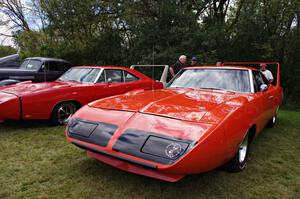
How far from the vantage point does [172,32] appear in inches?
440

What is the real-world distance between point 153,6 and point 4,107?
29.7 ft

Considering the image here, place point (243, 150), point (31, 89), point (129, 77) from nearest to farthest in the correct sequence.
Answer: point (243, 150)
point (31, 89)
point (129, 77)

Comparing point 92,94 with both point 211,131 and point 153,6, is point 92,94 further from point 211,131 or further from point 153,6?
point 153,6

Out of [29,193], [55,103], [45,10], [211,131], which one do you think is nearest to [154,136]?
[211,131]

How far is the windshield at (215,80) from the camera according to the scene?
3785 millimetres

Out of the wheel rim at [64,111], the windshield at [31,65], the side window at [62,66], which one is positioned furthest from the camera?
the side window at [62,66]

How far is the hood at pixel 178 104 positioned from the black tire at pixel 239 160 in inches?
24.6

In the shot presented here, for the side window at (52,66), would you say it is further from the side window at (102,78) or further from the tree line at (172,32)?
the side window at (102,78)

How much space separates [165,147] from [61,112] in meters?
3.59

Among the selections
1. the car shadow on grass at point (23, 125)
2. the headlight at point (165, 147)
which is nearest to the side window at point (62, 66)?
the car shadow on grass at point (23, 125)

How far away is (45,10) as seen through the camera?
12586 mm


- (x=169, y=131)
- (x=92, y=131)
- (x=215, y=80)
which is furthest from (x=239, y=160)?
(x=92, y=131)

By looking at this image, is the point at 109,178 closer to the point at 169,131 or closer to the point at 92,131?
the point at 92,131

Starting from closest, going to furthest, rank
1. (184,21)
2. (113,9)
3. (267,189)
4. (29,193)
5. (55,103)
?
(29,193) → (267,189) → (55,103) → (184,21) → (113,9)
